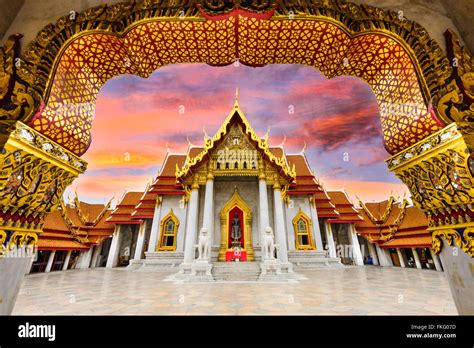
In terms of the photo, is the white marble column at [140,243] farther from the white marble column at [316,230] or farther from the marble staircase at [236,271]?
the white marble column at [316,230]

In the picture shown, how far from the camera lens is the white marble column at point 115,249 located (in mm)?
15991

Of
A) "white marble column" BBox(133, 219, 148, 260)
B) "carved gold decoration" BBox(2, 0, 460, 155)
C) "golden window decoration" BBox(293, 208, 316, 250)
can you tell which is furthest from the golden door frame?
"carved gold decoration" BBox(2, 0, 460, 155)

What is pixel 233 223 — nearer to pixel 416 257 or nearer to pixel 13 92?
pixel 13 92

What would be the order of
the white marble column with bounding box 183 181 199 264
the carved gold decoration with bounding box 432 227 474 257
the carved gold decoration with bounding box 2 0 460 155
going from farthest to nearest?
1. the white marble column with bounding box 183 181 199 264
2. the carved gold decoration with bounding box 2 0 460 155
3. the carved gold decoration with bounding box 432 227 474 257

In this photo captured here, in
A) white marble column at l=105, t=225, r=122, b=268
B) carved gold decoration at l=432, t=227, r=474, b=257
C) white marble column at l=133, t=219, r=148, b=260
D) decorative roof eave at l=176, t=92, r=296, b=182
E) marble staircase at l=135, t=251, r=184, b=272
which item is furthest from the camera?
white marble column at l=105, t=225, r=122, b=268

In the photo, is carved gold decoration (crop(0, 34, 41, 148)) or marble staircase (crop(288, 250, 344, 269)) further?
marble staircase (crop(288, 250, 344, 269))

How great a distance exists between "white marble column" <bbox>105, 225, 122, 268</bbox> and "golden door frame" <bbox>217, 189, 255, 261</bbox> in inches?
392

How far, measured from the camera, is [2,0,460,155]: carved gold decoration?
205cm

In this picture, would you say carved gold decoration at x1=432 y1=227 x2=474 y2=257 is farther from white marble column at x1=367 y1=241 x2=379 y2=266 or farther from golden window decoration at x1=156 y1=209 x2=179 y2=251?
white marble column at x1=367 y1=241 x2=379 y2=266

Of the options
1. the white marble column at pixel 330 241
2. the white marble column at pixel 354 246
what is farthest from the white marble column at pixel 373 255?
the white marble column at pixel 330 241

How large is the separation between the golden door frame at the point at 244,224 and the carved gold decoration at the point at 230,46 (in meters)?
10.4

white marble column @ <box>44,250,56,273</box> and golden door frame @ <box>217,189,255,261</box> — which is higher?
golden door frame @ <box>217,189,255,261</box>

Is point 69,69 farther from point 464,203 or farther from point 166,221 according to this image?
point 166,221
